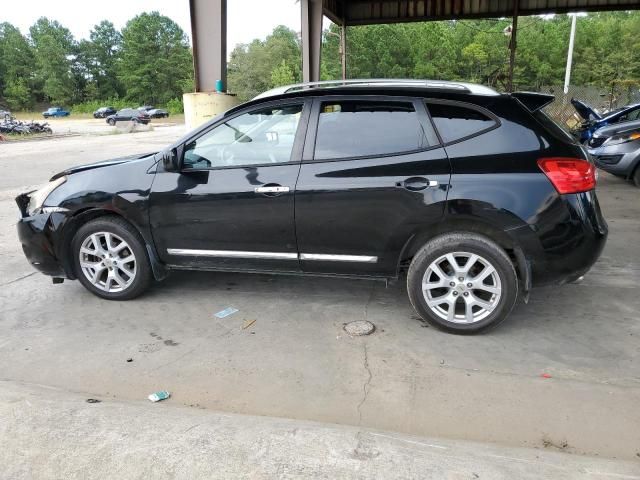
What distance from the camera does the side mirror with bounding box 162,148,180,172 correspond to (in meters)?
4.12

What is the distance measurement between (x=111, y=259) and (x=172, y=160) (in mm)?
1022

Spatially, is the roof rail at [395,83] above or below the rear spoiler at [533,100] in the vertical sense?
above

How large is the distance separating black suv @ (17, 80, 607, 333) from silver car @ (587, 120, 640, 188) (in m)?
6.86

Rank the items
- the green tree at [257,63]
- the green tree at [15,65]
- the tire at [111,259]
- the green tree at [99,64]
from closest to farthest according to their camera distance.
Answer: the tire at [111,259] → the green tree at [257,63] → the green tree at [15,65] → the green tree at [99,64]

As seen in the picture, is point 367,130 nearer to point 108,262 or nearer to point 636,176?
point 108,262

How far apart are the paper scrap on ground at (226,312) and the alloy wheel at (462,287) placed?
5.12 feet

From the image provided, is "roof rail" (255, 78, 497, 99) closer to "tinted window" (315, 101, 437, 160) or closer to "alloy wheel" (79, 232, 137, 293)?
"tinted window" (315, 101, 437, 160)

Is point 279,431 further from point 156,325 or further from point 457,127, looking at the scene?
point 457,127

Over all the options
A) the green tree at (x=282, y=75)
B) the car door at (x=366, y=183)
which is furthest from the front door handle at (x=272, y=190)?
the green tree at (x=282, y=75)

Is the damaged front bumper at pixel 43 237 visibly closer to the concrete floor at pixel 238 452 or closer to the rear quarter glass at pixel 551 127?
the concrete floor at pixel 238 452

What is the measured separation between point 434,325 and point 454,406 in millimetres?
931

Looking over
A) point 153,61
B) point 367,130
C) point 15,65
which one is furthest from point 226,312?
point 15,65

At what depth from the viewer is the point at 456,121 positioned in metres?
3.71

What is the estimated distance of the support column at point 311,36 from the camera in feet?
46.3
